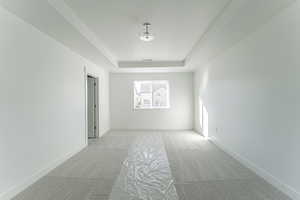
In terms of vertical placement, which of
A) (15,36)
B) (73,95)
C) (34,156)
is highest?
(15,36)

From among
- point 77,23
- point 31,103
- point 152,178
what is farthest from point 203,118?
point 31,103


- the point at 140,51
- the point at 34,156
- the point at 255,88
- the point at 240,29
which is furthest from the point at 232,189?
the point at 140,51

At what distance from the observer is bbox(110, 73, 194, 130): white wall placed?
25.0 feet

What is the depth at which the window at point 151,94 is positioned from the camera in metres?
7.76

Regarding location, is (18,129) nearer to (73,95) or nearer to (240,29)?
(73,95)

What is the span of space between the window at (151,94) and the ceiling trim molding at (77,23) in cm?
312

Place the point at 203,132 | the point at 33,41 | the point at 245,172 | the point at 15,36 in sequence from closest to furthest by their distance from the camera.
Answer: the point at 15,36 < the point at 33,41 < the point at 245,172 < the point at 203,132

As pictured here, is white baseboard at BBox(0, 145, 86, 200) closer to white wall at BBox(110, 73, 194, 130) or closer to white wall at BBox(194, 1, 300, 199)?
white wall at BBox(194, 1, 300, 199)

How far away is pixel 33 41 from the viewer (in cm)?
285

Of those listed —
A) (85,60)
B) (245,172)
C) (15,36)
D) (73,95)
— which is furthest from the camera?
(85,60)

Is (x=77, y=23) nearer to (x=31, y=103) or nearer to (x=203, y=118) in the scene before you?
(x=31, y=103)

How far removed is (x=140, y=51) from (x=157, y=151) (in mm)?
2687

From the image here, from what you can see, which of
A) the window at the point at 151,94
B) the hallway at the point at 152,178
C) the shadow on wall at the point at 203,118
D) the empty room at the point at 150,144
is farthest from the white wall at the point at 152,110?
the hallway at the point at 152,178

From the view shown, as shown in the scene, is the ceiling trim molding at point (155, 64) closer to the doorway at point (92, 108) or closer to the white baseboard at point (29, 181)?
the doorway at point (92, 108)
